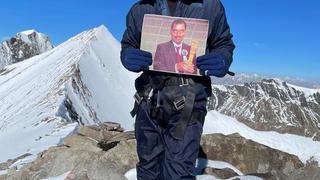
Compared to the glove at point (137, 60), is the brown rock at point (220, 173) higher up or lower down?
lower down

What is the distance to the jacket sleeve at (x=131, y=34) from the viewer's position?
8047mm

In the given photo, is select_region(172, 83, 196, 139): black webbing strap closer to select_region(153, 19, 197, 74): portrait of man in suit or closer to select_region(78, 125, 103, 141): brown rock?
select_region(153, 19, 197, 74): portrait of man in suit

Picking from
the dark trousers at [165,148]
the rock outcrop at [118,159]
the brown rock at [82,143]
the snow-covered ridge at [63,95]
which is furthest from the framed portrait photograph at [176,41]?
the snow-covered ridge at [63,95]

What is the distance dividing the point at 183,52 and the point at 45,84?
47114 mm

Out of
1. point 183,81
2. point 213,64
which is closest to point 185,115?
point 183,81

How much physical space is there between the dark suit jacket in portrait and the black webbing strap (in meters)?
0.36

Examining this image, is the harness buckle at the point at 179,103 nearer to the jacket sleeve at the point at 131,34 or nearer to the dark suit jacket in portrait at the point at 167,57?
the dark suit jacket in portrait at the point at 167,57

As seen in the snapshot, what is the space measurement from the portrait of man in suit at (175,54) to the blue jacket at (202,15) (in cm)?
23

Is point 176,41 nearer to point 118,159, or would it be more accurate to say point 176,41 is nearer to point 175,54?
point 175,54

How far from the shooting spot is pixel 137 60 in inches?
301

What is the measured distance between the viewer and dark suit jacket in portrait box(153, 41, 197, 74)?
25.2 ft

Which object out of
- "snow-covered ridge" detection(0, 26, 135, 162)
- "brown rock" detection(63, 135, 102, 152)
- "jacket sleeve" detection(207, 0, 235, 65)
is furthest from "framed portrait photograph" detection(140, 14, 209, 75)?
"snow-covered ridge" detection(0, 26, 135, 162)

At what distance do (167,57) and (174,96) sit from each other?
585 mm

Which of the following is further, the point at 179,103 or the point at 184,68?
the point at 184,68
